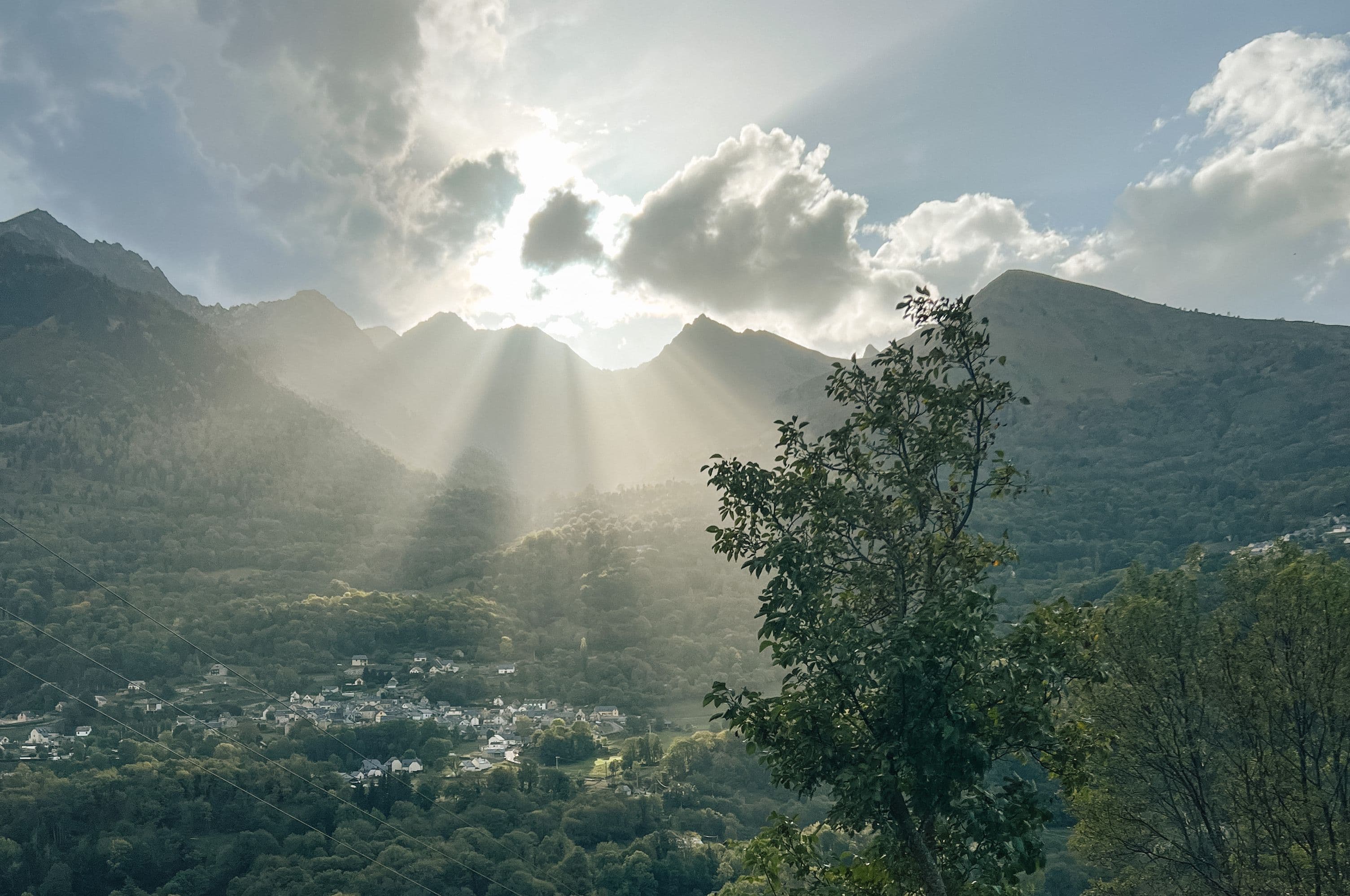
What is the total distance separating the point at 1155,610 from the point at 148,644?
17352 centimetres

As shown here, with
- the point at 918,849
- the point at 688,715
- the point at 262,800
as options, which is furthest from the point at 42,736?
the point at 918,849

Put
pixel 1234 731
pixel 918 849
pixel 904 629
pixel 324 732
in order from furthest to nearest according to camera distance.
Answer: pixel 324 732
pixel 1234 731
pixel 918 849
pixel 904 629

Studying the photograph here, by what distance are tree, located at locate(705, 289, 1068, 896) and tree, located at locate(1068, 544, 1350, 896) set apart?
6.42 metres

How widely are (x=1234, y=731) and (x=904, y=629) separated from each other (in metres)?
16.6

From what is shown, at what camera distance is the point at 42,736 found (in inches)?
4171

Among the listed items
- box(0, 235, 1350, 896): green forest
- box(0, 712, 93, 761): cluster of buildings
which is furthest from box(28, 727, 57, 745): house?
box(0, 235, 1350, 896): green forest

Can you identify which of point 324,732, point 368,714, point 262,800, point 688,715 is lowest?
point 688,715

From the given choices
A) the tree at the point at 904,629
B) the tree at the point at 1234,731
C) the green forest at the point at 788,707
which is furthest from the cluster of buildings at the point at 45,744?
the tree at the point at 904,629

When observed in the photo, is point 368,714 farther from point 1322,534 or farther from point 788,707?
point 1322,534

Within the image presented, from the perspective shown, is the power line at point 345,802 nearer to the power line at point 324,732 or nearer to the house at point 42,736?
the power line at point 324,732

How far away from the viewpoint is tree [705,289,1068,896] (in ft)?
25.6

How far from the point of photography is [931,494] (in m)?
9.38

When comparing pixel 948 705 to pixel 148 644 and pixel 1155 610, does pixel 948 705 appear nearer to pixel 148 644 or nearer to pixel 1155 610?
pixel 1155 610

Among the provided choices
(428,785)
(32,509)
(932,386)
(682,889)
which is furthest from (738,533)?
(32,509)
